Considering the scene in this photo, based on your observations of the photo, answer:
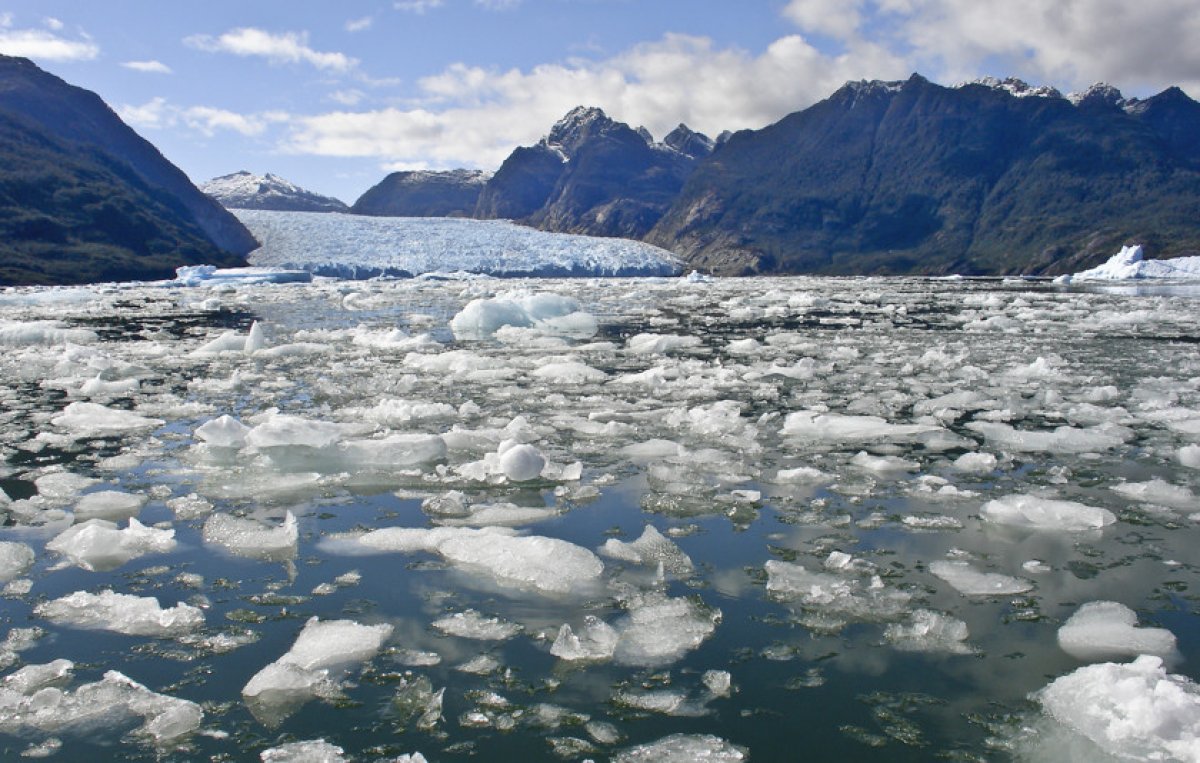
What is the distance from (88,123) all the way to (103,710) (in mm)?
136533

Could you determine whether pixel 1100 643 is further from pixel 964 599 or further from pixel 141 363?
pixel 141 363

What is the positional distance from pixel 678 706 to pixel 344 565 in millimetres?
2514

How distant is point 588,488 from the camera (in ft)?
20.9

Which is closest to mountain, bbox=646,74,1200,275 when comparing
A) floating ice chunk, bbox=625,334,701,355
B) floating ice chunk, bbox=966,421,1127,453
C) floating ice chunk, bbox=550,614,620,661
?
floating ice chunk, bbox=625,334,701,355

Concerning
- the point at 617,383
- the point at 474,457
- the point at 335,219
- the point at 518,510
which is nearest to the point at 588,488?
the point at 518,510

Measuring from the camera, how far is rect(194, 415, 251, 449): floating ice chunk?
7484mm

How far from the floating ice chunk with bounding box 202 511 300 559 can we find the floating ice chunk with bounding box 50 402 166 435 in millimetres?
4137

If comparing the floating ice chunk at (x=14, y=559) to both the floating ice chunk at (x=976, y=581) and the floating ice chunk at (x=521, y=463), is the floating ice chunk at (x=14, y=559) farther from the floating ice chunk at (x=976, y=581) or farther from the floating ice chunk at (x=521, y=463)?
the floating ice chunk at (x=976, y=581)

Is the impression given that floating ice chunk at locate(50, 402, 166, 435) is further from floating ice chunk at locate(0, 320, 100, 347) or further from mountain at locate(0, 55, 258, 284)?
mountain at locate(0, 55, 258, 284)

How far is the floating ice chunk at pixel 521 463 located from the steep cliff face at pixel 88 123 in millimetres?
107850

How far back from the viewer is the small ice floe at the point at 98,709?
3.10m

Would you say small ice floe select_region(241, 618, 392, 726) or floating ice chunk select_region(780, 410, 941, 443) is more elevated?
floating ice chunk select_region(780, 410, 941, 443)

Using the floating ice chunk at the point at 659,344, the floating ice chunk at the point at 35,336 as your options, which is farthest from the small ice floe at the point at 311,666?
the floating ice chunk at the point at 35,336

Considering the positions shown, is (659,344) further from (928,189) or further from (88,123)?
(928,189)
